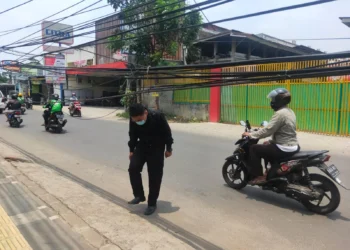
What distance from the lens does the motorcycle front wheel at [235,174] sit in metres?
5.16

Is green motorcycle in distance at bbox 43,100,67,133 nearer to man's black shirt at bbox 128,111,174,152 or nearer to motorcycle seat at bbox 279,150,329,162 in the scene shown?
man's black shirt at bbox 128,111,174,152

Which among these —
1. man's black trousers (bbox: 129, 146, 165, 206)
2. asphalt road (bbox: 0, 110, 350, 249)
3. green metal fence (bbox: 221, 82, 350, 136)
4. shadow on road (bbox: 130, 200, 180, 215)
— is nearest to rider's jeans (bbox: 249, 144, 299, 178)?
asphalt road (bbox: 0, 110, 350, 249)

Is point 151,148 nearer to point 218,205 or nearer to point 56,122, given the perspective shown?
point 218,205

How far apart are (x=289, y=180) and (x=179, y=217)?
1574mm

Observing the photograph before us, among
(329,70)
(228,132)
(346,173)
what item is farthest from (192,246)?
(228,132)

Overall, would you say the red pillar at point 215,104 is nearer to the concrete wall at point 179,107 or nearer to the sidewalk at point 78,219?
the concrete wall at point 179,107

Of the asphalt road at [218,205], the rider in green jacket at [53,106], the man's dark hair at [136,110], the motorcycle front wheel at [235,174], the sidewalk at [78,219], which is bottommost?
the asphalt road at [218,205]

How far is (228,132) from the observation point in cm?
1264

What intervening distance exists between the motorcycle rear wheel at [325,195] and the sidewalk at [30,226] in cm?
285

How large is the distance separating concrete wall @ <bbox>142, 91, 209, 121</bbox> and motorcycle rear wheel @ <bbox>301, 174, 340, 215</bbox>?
463 inches

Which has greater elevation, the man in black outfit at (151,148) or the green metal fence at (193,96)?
the green metal fence at (193,96)

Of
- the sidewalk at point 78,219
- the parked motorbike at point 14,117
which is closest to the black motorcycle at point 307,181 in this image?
the sidewalk at point 78,219

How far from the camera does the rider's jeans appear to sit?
4508 mm

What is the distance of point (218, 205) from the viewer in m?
4.64
